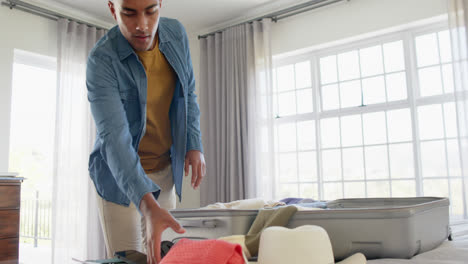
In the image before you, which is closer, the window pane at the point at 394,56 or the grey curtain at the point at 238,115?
the window pane at the point at 394,56

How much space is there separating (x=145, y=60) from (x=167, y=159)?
34cm

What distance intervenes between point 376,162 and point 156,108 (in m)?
2.91

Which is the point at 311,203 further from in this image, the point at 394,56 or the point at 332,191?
the point at 394,56

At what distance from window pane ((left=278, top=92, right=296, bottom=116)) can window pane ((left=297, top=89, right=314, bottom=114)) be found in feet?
0.20

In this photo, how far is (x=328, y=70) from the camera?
4.06 m

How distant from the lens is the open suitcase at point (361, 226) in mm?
757

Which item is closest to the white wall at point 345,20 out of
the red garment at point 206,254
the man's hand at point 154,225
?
the man's hand at point 154,225

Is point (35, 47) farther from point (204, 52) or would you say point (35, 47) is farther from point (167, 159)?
point (167, 159)

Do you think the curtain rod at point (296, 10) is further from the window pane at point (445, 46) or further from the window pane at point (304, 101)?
the window pane at point (445, 46)

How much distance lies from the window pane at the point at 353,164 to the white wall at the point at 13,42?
10.1 feet

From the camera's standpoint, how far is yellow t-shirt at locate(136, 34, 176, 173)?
124 centimetres

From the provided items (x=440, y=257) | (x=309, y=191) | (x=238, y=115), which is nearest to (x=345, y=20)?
(x=238, y=115)

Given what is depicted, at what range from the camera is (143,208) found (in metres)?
0.82

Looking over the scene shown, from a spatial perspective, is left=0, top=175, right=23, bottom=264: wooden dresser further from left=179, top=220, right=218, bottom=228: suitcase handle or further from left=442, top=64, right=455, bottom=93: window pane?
left=442, top=64, right=455, bottom=93: window pane
